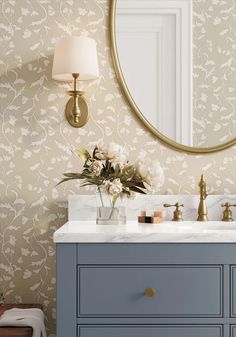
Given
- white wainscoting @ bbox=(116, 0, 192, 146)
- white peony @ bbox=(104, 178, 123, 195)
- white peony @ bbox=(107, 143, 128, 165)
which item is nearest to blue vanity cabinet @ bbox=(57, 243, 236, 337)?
white peony @ bbox=(104, 178, 123, 195)

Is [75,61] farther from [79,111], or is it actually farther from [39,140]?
[39,140]

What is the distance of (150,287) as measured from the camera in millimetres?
2148

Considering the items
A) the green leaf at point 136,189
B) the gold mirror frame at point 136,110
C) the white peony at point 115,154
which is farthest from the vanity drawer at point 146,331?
the gold mirror frame at point 136,110

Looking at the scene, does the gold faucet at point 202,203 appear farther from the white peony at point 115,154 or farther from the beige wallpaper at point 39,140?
the white peony at point 115,154

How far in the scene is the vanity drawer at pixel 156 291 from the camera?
7.04ft

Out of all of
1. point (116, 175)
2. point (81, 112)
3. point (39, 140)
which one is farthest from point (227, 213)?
point (39, 140)

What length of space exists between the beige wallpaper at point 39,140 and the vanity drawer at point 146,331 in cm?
61

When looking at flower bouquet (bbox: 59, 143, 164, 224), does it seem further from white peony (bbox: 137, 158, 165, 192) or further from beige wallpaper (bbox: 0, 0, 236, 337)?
beige wallpaper (bbox: 0, 0, 236, 337)

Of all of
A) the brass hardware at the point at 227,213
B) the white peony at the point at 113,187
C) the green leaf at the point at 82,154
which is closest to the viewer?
the white peony at the point at 113,187

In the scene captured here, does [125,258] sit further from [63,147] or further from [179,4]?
[179,4]

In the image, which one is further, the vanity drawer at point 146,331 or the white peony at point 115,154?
the white peony at point 115,154

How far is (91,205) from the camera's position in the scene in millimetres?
2670

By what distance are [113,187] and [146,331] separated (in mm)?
569

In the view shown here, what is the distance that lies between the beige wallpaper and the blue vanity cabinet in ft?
1.98
